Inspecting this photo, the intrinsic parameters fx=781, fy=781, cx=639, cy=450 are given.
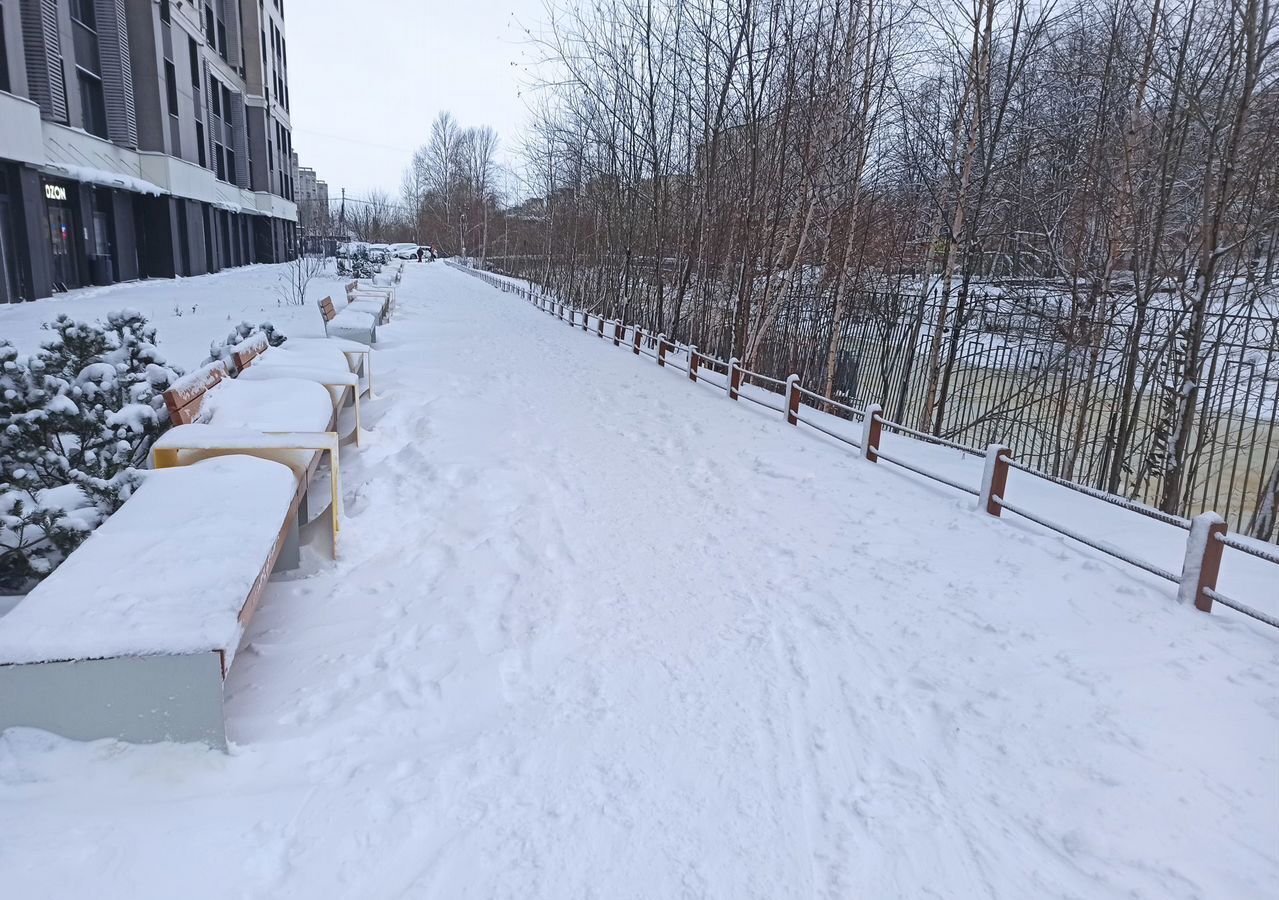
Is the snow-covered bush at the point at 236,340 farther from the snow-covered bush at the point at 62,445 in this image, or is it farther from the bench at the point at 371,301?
the bench at the point at 371,301

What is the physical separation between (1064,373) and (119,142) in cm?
2807

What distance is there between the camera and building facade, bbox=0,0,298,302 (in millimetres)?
18156

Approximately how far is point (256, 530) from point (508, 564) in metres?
1.82

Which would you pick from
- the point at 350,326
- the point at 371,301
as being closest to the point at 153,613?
the point at 350,326

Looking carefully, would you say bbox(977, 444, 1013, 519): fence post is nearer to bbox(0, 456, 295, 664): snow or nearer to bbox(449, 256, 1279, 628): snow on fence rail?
bbox(449, 256, 1279, 628): snow on fence rail

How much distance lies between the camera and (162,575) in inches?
136

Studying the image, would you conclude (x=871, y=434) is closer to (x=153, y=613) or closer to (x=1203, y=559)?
(x=1203, y=559)

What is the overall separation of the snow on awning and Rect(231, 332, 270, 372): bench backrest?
604 inches

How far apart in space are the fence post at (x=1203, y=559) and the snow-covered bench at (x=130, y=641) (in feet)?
18.1

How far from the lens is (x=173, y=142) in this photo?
2895 cm

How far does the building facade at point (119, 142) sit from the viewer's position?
1816cm

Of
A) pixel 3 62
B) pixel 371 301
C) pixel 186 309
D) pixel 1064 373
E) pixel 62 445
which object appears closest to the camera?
pixel 62 445

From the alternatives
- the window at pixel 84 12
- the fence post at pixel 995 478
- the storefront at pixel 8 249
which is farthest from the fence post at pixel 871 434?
the window at pixel 84 12

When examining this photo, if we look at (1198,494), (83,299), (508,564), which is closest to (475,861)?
(508,564)
